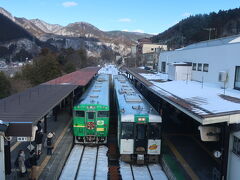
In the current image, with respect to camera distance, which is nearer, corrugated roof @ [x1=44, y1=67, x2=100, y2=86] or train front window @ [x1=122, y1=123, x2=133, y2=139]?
train front window @ [x1=122, y1=123, x2=133, y2=139]

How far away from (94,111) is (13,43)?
107904 mm

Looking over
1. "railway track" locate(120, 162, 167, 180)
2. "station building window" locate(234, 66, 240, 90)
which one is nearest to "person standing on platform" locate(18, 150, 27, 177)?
"railway track" locate(120, 162, 167, 180)

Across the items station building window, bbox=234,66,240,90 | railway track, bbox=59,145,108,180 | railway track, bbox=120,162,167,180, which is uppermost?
station building window, bbox=234,66,240,90

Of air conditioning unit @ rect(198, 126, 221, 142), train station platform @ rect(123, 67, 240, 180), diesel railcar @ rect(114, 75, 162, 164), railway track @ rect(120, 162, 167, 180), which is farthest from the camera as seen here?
diesel railcar @ rect(114, 75, 162, 164)

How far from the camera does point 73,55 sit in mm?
63375

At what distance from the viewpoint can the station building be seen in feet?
24.3

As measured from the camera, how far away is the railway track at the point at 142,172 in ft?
33.0

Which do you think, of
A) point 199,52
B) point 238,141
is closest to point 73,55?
point 199,52

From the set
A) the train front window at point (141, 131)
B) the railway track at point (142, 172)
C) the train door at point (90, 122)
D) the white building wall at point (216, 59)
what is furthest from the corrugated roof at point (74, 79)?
the white building wall at point (216, 59)

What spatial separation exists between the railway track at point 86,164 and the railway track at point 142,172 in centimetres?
78

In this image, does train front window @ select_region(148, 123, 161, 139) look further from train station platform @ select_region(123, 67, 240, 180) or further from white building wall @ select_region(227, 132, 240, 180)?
white building wall @ select_region(227, 132, 240, 180)

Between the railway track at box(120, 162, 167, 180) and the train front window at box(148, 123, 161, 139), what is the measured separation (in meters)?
1.34

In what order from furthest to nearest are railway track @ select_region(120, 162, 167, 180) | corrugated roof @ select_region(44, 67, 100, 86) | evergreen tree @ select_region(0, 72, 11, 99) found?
evergreen tree @ select_region(0, 72, 11, 99), corrugated roof @ select_region(44, 67, 100, 86), railway track @ select_region(120, 162, 167, 180)

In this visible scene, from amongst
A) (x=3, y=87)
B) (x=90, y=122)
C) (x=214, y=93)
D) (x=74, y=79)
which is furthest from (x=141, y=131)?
(x=3, y=87)
